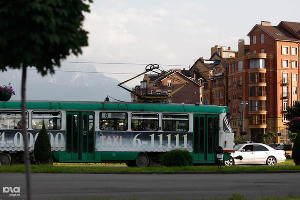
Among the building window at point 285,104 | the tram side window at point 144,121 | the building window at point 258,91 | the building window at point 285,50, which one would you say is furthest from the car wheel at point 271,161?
the building window at point 285,50

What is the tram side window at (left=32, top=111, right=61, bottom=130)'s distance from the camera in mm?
25234

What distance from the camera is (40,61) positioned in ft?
26.5

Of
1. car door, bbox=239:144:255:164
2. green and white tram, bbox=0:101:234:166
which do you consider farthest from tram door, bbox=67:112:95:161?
car door, bbox=239:144:255:164

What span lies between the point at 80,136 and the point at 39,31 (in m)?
18.0

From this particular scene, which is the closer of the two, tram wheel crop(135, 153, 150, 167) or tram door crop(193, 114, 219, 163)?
tram wheel crop(135, 153, 150, 167)

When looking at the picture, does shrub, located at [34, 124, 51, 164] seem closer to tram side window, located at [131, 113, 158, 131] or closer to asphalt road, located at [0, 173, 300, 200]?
asphalt road, located at [0, 173, 300, 200]

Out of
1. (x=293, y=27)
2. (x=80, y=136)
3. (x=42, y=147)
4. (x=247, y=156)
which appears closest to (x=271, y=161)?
(x=247, y=156)

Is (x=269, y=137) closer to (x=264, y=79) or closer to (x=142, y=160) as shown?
(x=264, y=79)

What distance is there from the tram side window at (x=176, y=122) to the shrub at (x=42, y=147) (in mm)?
6008

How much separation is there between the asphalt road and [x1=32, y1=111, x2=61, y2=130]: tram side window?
5436 mm

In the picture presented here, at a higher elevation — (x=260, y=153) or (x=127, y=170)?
(x=260, y=153)

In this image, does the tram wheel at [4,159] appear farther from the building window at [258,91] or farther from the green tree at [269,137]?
the building window at [258,91]

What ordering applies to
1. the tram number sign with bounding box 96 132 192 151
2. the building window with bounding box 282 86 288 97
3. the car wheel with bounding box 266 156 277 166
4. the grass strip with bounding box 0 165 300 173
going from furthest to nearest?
the building window with bounding box 282 86 288 97 < the car wheel with bounding box 266 156 277 166 < the tram number sign with bounding box 96 132 192 151 < the grass strip with bounding box 0 165 300 173

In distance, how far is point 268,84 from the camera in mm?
94125
